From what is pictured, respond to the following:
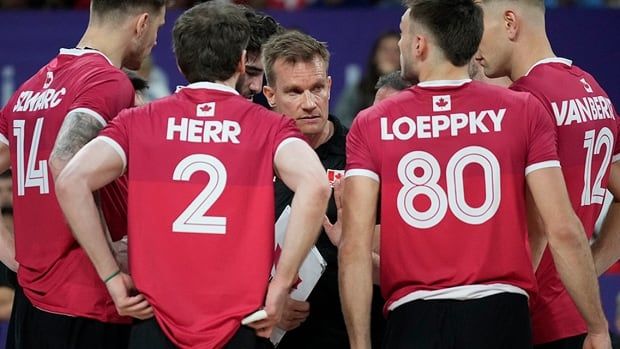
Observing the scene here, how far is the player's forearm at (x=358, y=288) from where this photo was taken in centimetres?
465

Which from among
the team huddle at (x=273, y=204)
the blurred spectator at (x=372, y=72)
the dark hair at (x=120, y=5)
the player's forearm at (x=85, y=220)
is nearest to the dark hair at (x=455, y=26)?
the team huddle at (x=273, y=204)

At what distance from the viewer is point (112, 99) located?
4.81 m

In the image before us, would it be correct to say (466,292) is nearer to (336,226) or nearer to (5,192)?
(336,226)

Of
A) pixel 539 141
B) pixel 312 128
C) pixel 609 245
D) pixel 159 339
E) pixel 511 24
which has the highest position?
pixel 511 24

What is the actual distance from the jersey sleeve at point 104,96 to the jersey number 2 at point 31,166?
0.29m

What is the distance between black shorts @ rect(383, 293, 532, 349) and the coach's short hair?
1.39 metres

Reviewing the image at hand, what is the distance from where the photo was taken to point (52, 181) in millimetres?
4949

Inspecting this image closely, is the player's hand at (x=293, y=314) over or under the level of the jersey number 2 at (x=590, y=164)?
under

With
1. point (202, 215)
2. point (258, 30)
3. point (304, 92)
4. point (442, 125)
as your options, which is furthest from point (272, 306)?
point (258, 30)

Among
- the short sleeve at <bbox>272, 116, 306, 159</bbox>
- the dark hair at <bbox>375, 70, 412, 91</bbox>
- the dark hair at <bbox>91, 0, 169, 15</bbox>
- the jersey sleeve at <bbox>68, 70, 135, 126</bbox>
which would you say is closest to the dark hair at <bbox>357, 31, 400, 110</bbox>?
the dark hair at <bbox>375, 70, 412, 91</bbox>

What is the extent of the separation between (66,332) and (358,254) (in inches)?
49.8

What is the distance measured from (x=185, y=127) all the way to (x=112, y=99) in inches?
18.6

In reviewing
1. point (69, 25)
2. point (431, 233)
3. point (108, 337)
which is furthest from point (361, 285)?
point (69, 25)

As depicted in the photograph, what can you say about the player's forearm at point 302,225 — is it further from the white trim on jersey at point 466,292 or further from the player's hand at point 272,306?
the white trim on jersey at point 466,292
